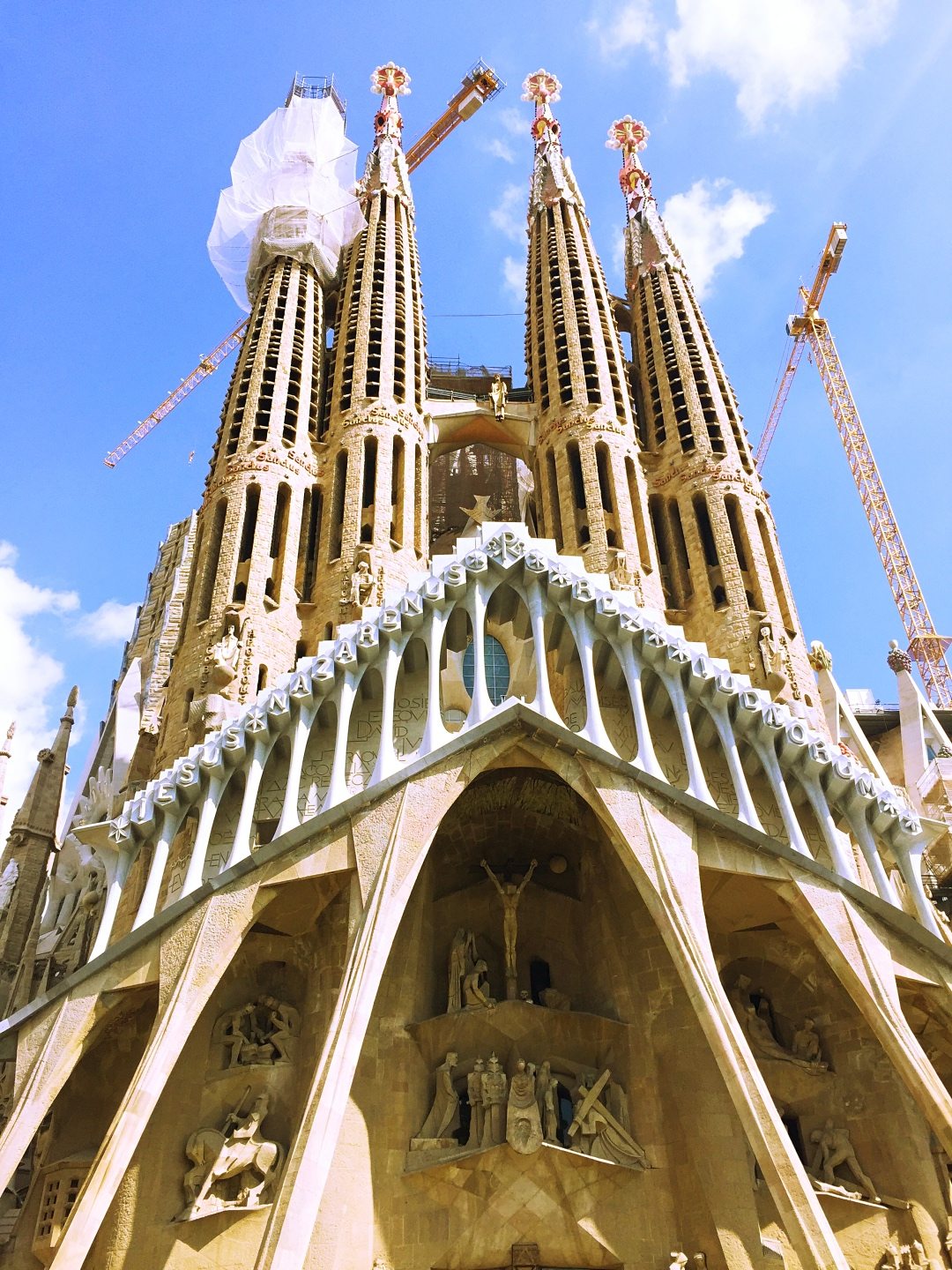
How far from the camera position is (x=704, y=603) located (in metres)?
19.0

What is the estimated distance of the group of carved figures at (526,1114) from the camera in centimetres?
1273

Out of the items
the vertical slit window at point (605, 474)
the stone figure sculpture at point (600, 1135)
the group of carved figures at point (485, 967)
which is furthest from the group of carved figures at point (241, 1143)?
the vertical slit window at point (605, 474)

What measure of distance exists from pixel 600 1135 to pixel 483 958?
3.02 metres

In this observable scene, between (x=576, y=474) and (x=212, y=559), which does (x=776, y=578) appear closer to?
(x=576, y=474)

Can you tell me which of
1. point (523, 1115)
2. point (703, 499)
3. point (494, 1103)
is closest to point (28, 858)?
point (494, 1103)

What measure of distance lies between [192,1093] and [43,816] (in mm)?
11542

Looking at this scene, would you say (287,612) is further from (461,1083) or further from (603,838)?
(461,1083)

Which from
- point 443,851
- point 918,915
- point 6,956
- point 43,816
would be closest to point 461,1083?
point 443,851

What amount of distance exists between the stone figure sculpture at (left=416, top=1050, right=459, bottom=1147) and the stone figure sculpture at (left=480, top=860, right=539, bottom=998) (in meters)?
1.58

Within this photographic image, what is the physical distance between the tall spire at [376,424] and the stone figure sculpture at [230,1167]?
8059mm

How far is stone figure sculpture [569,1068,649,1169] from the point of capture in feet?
42.0

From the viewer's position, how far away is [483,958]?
49.7ft

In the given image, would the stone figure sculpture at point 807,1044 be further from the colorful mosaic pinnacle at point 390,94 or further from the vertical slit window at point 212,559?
the colorful mosaic pinnacle at point 390,94

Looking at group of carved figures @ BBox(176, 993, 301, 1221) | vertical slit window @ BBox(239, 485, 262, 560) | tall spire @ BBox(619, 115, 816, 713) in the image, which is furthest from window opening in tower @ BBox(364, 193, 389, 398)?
group of carved figures @ BBox(176, 993, 301, 1221)
